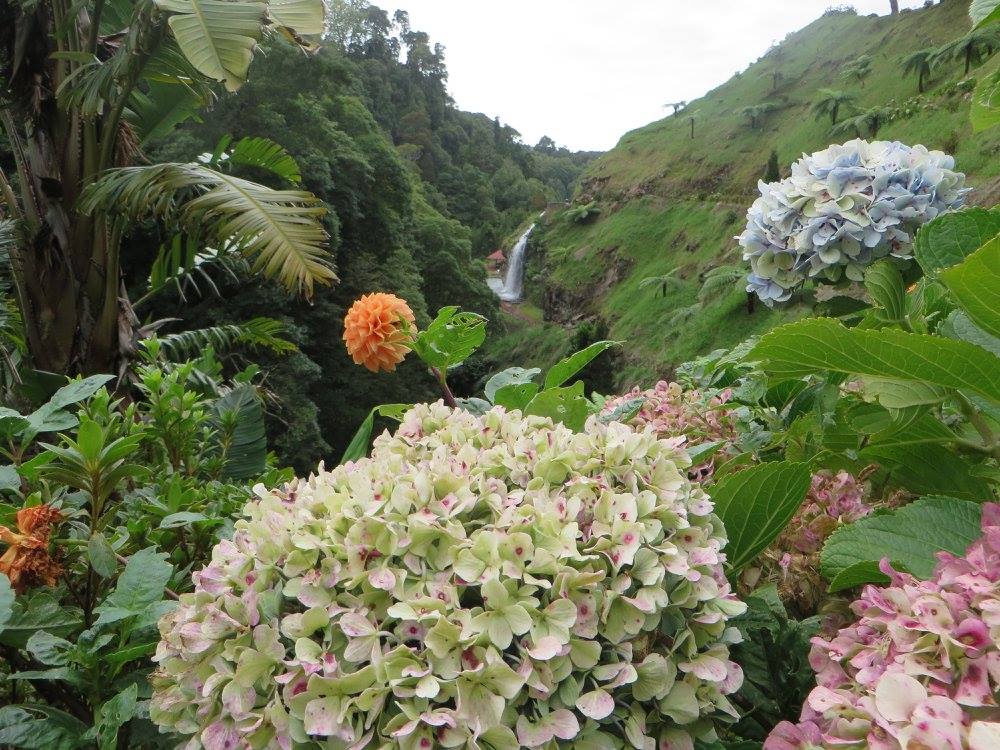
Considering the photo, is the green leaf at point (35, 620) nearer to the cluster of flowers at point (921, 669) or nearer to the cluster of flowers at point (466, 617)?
the cluster of flowers at point (466, 617)

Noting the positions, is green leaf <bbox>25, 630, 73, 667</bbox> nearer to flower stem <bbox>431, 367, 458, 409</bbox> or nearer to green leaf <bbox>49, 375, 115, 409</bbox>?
green leaf <bbox>49, 375, 115, 409</bbox>

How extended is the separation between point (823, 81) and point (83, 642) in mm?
35930

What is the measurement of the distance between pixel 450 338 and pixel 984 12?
0.99 metres

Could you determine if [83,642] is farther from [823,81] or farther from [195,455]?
[823,81]

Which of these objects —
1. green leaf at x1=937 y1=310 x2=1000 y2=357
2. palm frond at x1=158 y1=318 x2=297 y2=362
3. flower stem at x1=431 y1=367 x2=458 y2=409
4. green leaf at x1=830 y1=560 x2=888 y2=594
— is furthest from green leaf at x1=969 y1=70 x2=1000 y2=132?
palm frond at x1=158 y1=318 x2=297 y2=362

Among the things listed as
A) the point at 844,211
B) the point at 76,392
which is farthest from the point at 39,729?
the point at 844,211

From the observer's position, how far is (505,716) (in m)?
0.73

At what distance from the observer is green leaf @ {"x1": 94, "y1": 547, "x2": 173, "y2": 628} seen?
0.92 meters

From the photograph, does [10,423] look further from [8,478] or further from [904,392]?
[904,392]

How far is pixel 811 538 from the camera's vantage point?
107 cm

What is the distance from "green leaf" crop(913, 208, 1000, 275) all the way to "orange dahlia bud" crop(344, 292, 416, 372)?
1116 mm

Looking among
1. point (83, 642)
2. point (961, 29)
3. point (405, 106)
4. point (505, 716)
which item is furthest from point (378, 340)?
point (405, 106)

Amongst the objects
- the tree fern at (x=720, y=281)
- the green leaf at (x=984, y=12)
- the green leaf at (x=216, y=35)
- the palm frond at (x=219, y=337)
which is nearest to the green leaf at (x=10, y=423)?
the green leaf at (x=984, y=12)

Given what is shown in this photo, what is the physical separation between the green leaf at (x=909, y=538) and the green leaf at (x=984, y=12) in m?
0.63
